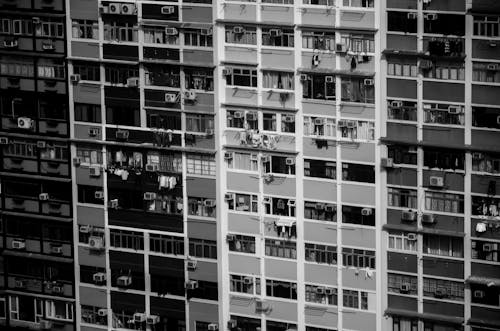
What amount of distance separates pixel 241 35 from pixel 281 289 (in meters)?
3.76

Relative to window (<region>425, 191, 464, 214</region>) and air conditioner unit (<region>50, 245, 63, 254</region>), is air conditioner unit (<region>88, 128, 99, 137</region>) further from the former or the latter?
window (<region>425, 191, 464, 214</region>)

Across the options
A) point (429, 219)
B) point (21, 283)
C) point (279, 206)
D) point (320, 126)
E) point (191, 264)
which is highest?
point (320, 126)

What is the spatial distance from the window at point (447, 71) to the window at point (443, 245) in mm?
2275

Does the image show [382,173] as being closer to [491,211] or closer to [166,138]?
[491,211]

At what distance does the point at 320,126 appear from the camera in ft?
70.5

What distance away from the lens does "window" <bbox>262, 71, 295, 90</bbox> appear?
21484 millimetres

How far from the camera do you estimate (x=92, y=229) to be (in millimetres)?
23016

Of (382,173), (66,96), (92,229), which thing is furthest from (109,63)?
(382,173)

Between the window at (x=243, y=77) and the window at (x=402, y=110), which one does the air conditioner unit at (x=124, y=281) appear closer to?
the window at (x=243, y=77)

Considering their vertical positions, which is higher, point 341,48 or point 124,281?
point 341,48

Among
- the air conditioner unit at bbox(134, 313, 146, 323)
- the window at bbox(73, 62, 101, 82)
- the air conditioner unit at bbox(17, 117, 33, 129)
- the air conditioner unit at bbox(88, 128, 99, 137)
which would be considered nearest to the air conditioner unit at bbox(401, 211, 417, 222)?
the air conditioner unit at bbox(134, 313, 146, 323)

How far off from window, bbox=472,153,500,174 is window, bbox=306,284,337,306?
9.32ft

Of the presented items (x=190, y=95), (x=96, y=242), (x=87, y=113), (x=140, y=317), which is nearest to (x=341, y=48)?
(x=190, y=95)

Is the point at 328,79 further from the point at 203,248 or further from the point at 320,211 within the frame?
the point at 203,248
